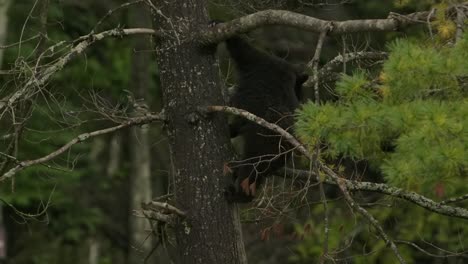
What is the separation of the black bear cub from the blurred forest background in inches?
11.5

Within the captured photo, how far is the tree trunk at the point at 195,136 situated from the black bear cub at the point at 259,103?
190mm

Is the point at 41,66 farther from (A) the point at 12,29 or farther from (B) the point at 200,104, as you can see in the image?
(A) the point at 12,29

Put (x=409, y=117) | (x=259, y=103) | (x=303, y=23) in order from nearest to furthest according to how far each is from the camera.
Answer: (x=409, y=117) → (x=303, y=23) → (x=259, y=103)

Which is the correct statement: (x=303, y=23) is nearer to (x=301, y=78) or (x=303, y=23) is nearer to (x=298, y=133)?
(x=298, y=133)

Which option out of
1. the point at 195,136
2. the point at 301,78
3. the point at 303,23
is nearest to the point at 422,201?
the point at 303,23

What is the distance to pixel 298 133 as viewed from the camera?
5.37m

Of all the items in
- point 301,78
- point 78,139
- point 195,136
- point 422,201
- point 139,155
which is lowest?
point 139,155

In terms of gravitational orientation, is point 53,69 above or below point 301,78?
above

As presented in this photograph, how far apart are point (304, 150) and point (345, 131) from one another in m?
0.89

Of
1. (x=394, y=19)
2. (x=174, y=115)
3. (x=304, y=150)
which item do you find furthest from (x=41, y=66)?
(x=394, y=19)

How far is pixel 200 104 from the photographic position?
7.12 m

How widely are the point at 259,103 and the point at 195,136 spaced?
86 cm

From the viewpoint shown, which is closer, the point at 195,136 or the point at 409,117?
the point at 409,117

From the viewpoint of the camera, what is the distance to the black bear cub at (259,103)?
7.52 m
